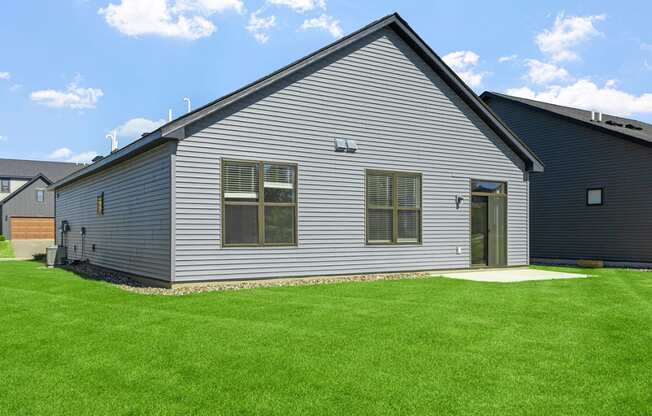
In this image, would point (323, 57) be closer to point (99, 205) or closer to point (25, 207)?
point (99, 205)

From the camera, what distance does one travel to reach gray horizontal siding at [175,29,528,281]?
1087 cm

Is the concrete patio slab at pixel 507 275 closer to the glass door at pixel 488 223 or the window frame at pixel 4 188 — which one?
the glass door at pixel 488 223

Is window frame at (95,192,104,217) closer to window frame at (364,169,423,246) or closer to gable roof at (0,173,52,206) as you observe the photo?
window frame at (364,169,423,246)

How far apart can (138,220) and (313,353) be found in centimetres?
818

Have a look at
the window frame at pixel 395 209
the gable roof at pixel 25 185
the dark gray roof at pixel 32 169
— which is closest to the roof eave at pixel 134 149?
the window frame at pixel 395 209

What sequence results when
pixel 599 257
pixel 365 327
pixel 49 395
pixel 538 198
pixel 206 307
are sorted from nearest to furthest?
pixel 49 395 → pixel 365 327 → pixel 206 307 → pixel 599 257 → pixel 538 198

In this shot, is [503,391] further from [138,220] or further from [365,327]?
[138,220]

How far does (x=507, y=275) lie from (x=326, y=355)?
31.7ft

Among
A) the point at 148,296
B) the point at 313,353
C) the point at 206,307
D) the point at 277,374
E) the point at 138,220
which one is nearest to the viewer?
the point at 277,374

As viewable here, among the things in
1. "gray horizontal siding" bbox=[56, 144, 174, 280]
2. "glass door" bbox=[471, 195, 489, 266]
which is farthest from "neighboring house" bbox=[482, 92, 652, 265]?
"gray horizontal siding" bbox=[56, 144, 174, 280]

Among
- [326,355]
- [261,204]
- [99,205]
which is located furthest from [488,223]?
[99,205]

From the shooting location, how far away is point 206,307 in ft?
27.9

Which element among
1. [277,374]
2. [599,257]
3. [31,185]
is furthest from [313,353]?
[31,185]

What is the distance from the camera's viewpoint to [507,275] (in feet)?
45.6
